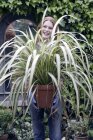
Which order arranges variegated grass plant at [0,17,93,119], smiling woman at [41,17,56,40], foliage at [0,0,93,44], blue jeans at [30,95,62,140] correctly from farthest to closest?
foliage at [0,0,93,44] → smiling woman at [41,17,56,40] → blue jeans at [30,95,62,140] → variegated grass plant at [0,17,93,119]

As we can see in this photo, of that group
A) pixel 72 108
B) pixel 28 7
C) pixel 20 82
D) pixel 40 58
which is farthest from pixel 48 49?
pixel 28 7

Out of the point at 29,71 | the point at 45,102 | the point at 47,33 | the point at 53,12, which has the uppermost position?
the point at 53,12

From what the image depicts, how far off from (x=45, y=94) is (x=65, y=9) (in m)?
2.55

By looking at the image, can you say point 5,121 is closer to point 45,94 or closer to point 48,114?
point 48,114

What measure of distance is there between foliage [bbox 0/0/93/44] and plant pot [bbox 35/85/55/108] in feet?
8.10

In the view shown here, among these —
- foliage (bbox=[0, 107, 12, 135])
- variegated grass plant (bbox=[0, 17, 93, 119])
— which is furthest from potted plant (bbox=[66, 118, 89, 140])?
variegated grass plant (bbox=[0, 17, 93, 119])

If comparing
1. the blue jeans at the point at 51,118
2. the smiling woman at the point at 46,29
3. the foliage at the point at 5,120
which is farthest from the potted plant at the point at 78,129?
the smiling woman at the point at 46,29

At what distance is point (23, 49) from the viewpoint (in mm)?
4145

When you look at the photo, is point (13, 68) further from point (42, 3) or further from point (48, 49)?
point (42, 3)

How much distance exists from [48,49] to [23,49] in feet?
0.80

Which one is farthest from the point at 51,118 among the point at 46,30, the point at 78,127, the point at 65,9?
the point at 65,9

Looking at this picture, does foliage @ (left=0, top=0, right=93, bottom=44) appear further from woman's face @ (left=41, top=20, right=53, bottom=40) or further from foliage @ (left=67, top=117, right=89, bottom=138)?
woman's face @ (left=41, top=20, right=53, bottom=40)

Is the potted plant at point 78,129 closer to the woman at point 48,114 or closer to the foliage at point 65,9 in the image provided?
the foliage at point 65,9

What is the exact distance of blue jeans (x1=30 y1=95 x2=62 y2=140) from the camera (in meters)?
4.16
